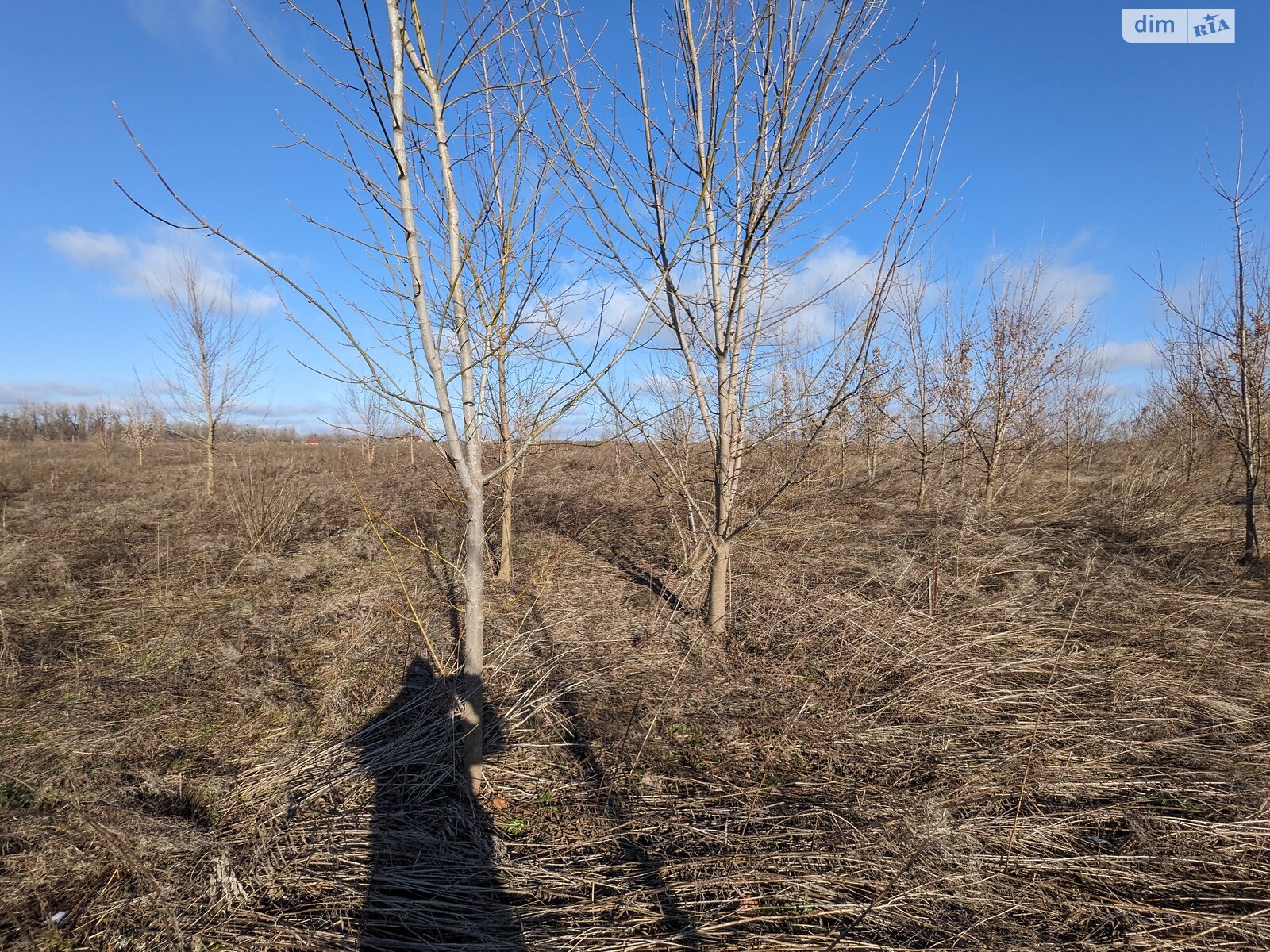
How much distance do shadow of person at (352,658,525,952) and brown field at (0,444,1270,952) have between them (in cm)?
1

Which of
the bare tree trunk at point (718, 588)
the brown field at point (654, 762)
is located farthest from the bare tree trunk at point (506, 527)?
the bare tree trunk at point (718, 588)

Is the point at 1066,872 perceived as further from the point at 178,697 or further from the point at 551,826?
the point at 178,697

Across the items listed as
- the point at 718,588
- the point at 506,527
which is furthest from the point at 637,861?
the point at 506,527

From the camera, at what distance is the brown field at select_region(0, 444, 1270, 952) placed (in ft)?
6.53

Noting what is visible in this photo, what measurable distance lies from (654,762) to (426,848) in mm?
1103

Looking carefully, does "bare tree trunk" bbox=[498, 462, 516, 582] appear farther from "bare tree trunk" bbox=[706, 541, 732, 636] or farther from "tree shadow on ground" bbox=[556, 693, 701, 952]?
"tree shadow on ground" bbox=[556, 693, 701, 952]

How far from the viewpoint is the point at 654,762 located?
114 inches

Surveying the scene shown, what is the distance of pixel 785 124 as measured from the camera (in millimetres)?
3408

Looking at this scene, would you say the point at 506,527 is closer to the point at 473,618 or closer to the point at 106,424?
the point at 473,618

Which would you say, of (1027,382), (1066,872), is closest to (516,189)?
(1066,872)

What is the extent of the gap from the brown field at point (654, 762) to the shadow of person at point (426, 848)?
0.01m

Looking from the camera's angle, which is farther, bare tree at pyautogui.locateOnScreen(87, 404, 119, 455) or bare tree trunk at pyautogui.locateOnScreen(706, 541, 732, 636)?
bare tree at pyautogui.locateOnScreen(87, 404, 119, 455)

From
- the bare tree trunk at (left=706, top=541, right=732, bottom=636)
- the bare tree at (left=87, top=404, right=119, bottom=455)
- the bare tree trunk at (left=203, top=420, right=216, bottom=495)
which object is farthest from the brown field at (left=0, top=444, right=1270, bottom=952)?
the bare tree at (left=87, top=404, right=119, bottom=455)

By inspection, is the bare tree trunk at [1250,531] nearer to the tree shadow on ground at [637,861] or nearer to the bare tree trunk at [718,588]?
the bare tree trunk at [718,588]
